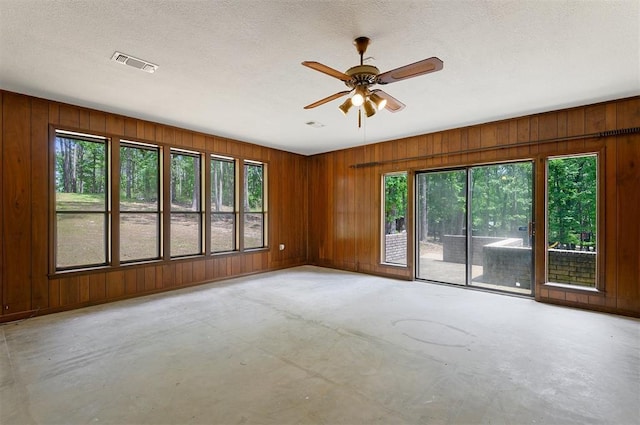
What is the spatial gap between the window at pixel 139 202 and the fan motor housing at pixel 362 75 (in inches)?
154

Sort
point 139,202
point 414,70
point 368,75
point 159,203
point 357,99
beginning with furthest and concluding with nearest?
1. point 159,203
2. point 139,202
3. point 357,99
4. point 368,75
5. point 414,70

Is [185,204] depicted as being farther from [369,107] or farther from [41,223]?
[369,107]

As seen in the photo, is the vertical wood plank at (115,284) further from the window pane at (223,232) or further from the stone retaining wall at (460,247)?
the stone retaining wall at (460,247)

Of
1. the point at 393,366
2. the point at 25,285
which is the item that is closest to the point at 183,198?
the point at 25,285

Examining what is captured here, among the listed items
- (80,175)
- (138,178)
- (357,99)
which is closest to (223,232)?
(138,178)

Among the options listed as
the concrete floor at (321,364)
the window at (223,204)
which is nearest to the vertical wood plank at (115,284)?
the concrete floor at (321,364)

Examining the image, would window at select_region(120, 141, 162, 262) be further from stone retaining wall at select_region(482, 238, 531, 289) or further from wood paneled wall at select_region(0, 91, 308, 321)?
stone retaining wall at select_region(482, 238, 531, 289)

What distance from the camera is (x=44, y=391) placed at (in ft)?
7.52

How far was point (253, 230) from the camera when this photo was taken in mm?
6723

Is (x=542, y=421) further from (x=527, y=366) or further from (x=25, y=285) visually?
(x=25, y=285)

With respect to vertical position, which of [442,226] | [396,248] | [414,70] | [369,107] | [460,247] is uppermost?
[414,70]

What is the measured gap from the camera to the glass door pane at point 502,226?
4.79 metres

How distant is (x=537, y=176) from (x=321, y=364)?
4.22 m

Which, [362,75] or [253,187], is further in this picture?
[253,187]
